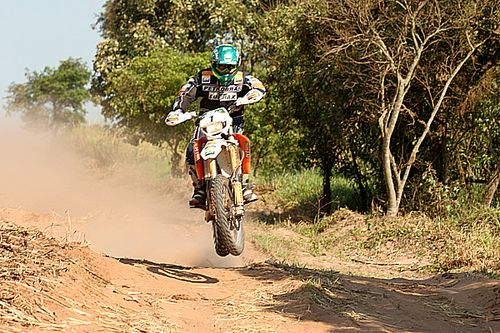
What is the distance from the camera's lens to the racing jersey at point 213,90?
333 inches

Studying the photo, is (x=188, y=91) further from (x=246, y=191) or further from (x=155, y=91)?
(x=155, y=91)

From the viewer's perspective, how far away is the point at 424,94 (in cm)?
1421

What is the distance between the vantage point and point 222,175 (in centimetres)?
785

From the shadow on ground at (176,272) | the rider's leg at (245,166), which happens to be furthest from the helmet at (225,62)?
the shadow on ground at (176,272)

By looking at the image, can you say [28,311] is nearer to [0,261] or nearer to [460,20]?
[0,261]

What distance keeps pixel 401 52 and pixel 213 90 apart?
6.15 metres

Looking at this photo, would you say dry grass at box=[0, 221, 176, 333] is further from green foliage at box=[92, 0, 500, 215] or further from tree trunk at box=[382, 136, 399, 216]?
green foliage at box=[92, 0, 500, 215]

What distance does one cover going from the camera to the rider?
8250mm

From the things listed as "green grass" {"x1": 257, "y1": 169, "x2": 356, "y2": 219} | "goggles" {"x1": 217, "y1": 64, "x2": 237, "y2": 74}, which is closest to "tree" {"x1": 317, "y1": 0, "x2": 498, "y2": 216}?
"green grass" {"x1": 257, "y1": 169, "x2": 356, "y2": 219}

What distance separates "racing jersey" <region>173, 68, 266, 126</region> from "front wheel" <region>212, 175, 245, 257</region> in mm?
1052

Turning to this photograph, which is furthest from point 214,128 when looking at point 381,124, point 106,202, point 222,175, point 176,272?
point 106,202

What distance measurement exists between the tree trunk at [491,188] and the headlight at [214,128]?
7511mm

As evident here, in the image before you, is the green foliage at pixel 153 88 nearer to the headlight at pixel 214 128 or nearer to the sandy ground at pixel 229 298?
the sandy ground at pixel 229 298

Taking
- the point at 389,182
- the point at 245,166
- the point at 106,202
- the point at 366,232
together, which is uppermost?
the point at 245,166
